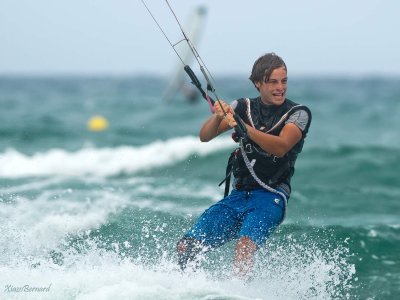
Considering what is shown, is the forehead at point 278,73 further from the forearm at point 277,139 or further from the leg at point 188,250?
the leg at point 188,250

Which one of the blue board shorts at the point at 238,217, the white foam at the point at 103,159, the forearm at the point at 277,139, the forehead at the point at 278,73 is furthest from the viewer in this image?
the white foam at the point at 103,159

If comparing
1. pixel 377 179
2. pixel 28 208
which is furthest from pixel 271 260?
pixel 377 179

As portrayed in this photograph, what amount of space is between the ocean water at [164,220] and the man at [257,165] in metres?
0.27

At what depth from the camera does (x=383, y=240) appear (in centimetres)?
932

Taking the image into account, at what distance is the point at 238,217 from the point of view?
231 inches

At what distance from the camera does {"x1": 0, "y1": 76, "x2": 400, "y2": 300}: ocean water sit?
223 inches

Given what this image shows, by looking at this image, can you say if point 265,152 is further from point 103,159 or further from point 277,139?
point 103,159

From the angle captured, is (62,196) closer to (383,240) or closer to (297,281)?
(383,240)

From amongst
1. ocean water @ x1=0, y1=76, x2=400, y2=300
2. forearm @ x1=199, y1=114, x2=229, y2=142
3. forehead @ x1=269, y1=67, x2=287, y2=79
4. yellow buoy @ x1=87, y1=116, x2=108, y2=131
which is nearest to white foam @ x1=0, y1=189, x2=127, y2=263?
ocean water @ x1=0, y1=76, x2=400, y2=300

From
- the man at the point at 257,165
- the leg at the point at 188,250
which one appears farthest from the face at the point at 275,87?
the leg at the point at 188,250

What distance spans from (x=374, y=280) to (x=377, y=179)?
8974 mm

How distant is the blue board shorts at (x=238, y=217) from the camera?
573 cm

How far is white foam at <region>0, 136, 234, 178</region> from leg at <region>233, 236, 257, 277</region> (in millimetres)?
9505

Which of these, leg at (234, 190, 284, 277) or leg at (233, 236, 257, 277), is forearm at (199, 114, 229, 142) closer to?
leg at (234, 190, 284, 277)
